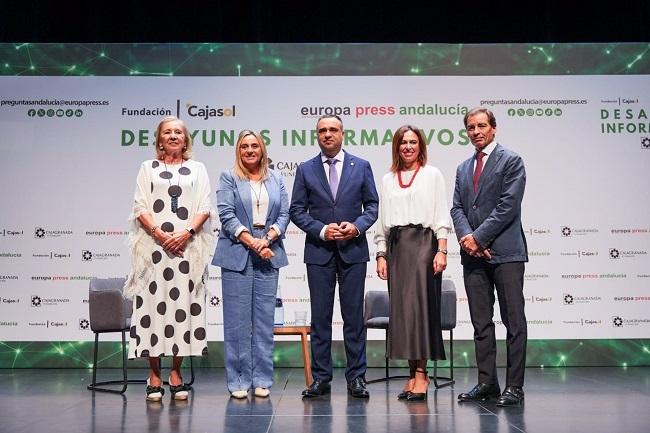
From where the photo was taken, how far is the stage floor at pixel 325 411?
3.10m

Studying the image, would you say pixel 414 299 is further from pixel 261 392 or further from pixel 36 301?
pixel 36 301

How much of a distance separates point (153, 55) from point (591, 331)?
4521 mm

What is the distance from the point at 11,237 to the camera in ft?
19.7

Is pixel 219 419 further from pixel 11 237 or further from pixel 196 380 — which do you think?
pixel 11 237

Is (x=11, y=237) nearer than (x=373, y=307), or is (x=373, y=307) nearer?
(x=373, y=307)

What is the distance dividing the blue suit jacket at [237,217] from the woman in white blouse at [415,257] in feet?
2.03

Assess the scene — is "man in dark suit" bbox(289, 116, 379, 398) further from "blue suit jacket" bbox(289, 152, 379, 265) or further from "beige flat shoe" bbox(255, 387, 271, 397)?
"beige flat shoe" bbox(255, 387, 271, 397)

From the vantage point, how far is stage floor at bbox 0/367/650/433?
10.2 ft

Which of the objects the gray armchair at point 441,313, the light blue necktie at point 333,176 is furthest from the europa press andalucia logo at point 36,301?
the light blue necktie at point 333,176

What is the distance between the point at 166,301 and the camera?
12.9 ft

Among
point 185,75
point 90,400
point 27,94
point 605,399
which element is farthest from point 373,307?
point 27,94
